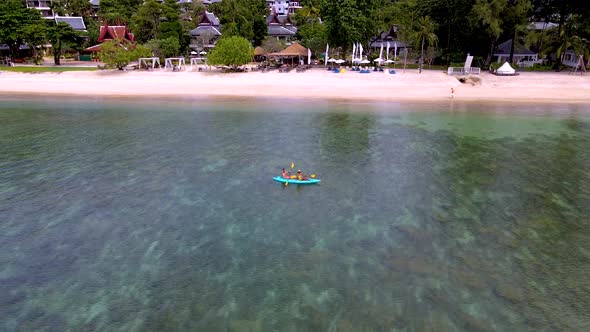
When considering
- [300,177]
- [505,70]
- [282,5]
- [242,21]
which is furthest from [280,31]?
[282,5]

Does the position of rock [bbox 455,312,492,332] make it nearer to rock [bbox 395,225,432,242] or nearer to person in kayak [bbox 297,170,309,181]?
rock [bbox 395,225,432,242]

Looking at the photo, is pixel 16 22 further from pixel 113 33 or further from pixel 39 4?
pixel 39 4

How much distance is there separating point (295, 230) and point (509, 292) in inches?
316

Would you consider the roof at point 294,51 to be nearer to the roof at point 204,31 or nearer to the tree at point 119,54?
the roof at point 204,31

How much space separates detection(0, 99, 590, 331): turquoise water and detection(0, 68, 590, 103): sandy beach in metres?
14.0

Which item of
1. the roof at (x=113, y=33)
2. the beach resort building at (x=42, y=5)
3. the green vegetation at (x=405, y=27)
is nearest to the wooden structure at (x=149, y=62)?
the green vegetation at (x=405, y=27)

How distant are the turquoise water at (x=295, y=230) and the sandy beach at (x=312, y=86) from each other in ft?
45.9

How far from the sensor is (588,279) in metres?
14.6

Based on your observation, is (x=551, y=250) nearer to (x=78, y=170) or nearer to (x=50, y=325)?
(x=50, y=325)

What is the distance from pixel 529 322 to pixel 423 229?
6.03 m

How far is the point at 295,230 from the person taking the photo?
17.9 meters

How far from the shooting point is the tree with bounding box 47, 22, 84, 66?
66.4 meters

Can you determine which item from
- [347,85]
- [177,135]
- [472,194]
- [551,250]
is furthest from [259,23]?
[551,250]

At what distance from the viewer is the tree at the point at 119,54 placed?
59.4 metres
